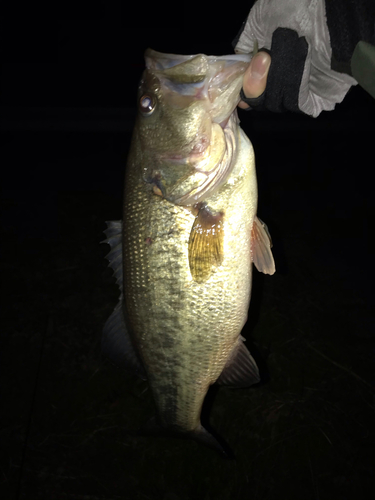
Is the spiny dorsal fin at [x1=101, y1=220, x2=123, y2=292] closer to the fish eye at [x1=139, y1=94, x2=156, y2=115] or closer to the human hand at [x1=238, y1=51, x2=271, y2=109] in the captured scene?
the fish eye at [x1=139, y1=94, x2=156, y2=115]

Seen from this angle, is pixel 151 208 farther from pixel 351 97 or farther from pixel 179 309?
pixel 351 97

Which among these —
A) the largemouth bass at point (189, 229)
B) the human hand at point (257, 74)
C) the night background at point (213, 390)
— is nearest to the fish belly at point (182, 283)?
the largemouth bass at point (189, 229)

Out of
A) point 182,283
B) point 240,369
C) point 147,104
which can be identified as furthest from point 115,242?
point 240,369

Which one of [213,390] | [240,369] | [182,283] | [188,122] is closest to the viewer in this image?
[188,122]

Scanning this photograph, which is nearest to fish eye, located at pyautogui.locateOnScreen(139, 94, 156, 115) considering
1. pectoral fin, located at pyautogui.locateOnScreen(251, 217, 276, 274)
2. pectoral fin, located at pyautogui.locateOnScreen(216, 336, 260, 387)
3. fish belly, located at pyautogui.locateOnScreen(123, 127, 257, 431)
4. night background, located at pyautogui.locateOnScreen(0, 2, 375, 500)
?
fish belly, located at pyautogui.locateOnScreen(123, 127, 257, 431)

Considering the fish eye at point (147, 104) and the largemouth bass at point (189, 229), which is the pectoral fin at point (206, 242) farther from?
the fish eye at point (147, 104)

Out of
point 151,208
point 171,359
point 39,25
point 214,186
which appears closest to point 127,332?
point 171,359

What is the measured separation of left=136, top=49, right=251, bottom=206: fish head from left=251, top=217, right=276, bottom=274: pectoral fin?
22 centimetres

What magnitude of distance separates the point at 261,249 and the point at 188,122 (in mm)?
508

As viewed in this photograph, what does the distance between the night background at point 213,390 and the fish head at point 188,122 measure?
6.46 feet

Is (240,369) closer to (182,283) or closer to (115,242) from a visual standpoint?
(182,283)

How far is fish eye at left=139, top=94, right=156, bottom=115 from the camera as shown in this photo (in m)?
1.11

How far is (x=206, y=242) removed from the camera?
113 cm

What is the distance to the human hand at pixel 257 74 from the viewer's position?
107 cm
